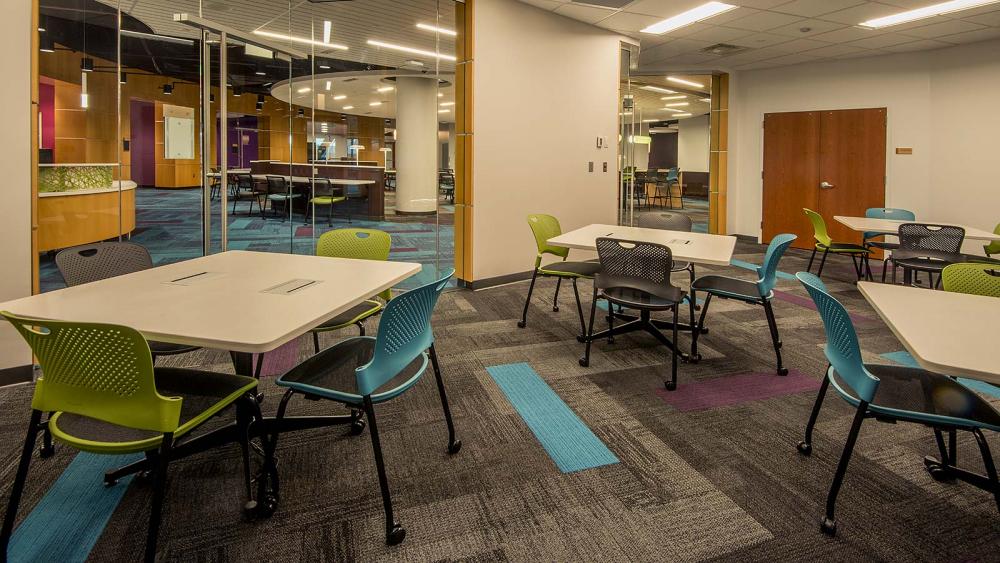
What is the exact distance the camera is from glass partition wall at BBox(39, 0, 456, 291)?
5.02 meters

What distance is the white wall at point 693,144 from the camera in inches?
824

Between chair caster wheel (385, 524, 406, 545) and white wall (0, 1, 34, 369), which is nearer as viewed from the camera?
chair caster wheel (385, 524, 406, 545)

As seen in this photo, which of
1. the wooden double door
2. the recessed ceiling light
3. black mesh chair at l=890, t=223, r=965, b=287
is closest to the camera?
black mesh chair at l=890, t=223, r=965, b=287

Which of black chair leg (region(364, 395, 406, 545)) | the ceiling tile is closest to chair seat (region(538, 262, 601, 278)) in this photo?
black chair leg (region(364, 395, 406, 545))

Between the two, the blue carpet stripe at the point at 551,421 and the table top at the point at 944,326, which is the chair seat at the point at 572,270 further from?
the table top at the point at 944,326

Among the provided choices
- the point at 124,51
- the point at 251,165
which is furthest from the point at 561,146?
the point at 251,165

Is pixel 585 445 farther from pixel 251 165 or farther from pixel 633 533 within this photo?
pixel 251 165

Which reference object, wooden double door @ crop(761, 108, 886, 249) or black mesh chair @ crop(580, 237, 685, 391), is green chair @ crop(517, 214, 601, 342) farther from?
wooden double door @ crop(761, 108, 886, 249)

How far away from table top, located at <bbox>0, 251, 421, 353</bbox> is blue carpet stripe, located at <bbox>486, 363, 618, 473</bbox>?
3.50 feet

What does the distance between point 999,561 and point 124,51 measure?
6.62 metres

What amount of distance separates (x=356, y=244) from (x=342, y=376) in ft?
4.85

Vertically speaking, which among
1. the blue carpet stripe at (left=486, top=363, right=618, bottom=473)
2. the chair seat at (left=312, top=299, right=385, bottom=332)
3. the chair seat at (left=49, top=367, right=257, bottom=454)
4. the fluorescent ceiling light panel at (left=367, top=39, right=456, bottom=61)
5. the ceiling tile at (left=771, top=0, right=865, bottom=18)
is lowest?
the blue carpet stripe at (left=486, top=363, right=618, bottom=473)

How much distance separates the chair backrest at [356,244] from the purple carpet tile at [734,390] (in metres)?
1.91

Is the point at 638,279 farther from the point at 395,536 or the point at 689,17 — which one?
the point at 689,17
